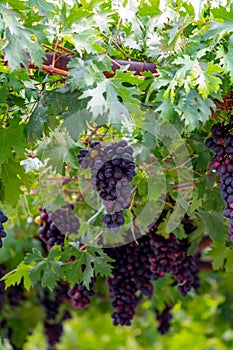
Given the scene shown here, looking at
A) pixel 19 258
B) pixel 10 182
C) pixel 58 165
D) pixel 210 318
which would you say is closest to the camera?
pixel 58 165

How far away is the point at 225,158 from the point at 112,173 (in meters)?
0.36

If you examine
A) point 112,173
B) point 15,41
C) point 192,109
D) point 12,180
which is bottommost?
point 12,180

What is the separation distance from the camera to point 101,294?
4.61 m

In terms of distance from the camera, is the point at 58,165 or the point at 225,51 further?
the point at 58,165

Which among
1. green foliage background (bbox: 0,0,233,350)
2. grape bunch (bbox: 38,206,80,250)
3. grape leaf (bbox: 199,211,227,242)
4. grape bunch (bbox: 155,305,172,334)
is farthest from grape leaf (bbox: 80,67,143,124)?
grape bunch (bbox: 155,305,172,334)

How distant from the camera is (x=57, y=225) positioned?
2807mm

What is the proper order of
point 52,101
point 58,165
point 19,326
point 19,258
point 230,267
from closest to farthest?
point 52,101 < point 58,165 < point 230,267 < point 19,258 < point 19,326

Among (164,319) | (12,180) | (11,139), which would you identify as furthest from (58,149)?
(164,319)

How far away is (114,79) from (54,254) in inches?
34.1

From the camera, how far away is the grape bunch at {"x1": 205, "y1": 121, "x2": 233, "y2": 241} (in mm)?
2072

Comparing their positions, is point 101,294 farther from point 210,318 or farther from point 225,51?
point 225,51

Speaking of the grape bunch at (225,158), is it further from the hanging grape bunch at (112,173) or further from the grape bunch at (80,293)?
the grape bunch at (80,293)

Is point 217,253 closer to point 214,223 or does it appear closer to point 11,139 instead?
point 214,223

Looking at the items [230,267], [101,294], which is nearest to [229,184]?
[230,267]
